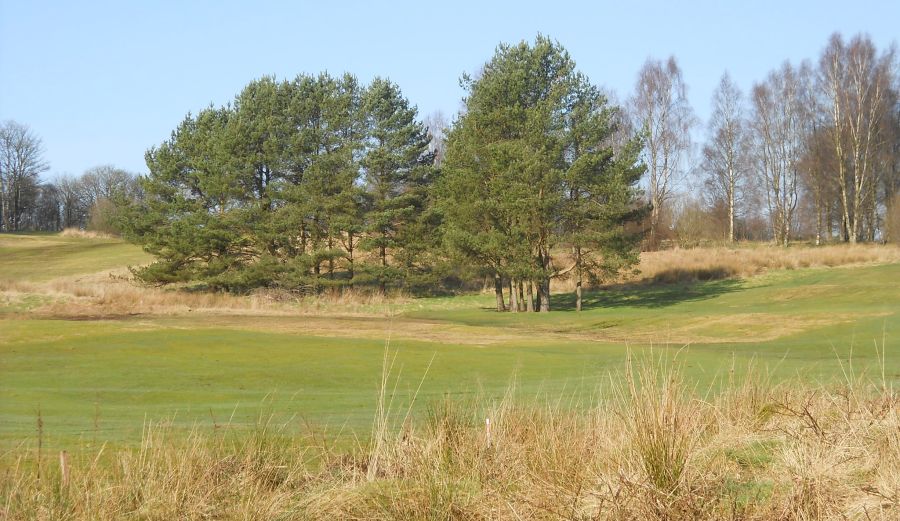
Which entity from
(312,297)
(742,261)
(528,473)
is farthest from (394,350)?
(742,261)

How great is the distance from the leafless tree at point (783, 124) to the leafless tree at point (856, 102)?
171cm

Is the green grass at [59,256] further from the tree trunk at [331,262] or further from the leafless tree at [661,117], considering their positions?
the leafless tree at [661,117]

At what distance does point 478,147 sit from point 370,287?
15592 mm

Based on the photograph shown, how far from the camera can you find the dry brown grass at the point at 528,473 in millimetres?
6379

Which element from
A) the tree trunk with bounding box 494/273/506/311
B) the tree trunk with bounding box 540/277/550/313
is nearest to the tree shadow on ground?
the tree trunk with bounding box 540/277/550/313

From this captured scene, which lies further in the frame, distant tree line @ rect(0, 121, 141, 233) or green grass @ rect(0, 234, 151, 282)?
distant tree line @ rect(0, 121, 141, 233)

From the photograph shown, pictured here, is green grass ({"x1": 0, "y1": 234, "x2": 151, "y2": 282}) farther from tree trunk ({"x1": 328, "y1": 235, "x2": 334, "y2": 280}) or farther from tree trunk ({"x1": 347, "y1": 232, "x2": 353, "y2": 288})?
tree trunk ({"x1": 347, "y1": 232, "x2": 353, "y2": 288})

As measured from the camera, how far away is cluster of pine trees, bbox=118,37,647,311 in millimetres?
41156

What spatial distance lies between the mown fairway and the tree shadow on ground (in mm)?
243

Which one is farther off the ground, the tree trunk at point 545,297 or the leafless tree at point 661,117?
the leafless tree at point 661,117

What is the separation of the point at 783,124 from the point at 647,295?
875 inches

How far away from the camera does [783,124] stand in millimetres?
61375

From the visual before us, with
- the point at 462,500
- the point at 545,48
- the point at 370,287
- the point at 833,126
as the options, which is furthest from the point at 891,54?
the point at 462,500

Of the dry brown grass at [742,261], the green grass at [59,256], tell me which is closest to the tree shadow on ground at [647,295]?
the dry brown grass at [742,261]
